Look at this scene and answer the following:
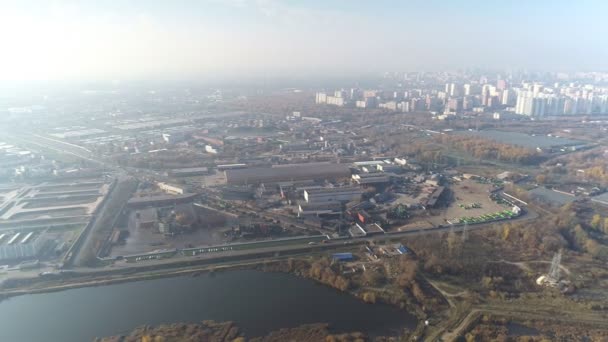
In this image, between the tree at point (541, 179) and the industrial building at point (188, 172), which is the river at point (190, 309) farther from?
the tree at point (541, 179)

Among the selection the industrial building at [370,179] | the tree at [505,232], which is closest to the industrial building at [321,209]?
the industrial building at [370,179]

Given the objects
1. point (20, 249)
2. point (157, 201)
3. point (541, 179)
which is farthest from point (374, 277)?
point (541, 179)

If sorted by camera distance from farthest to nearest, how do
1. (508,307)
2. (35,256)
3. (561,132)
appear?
(561,132)
(35,256)
(508,307)

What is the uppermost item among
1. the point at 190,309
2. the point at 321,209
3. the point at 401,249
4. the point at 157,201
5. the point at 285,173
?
the point at 285,173

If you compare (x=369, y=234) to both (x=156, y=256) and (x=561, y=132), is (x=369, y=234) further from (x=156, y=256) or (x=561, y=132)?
(x=561, y=132)

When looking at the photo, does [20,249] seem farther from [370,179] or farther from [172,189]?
[370,179]

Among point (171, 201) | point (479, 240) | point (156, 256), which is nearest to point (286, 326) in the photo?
point (156, 256)

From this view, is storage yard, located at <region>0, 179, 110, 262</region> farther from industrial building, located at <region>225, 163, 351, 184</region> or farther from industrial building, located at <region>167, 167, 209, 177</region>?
industrial building, located at <region>225, 163, 351, 184</region>
